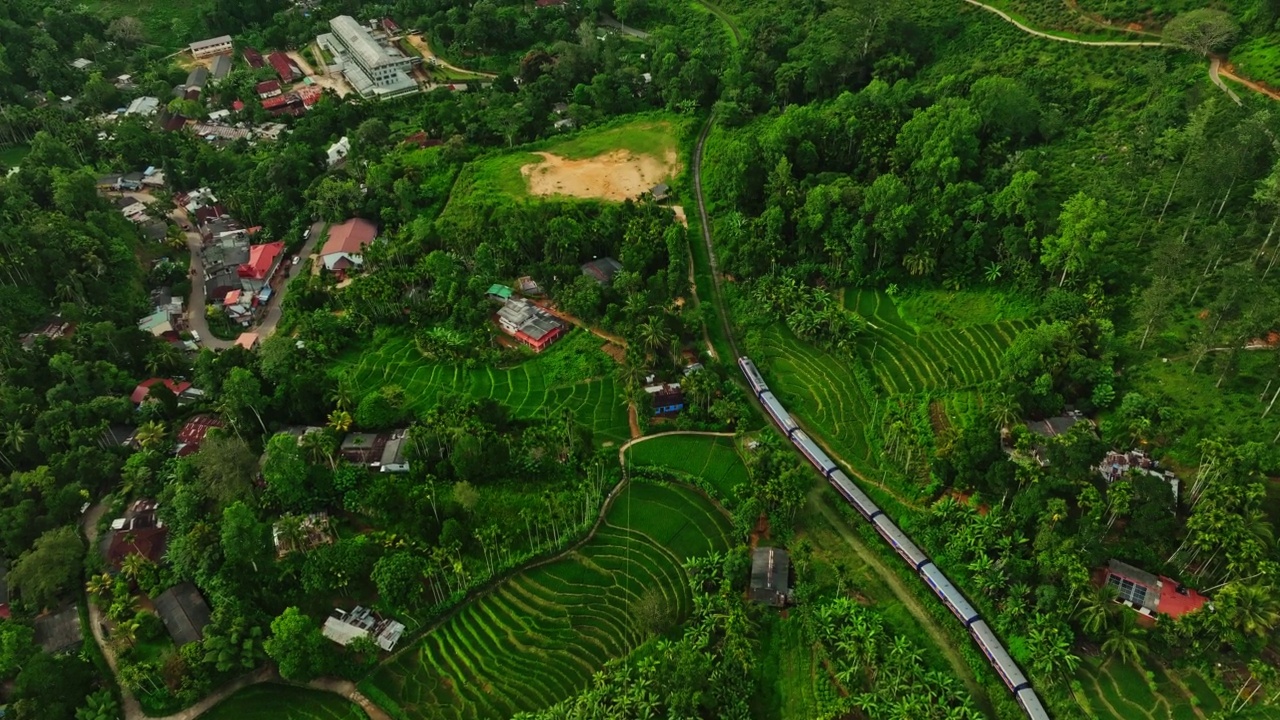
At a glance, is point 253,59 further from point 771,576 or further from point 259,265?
point 771,576

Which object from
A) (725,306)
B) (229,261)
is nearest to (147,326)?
(229,261)

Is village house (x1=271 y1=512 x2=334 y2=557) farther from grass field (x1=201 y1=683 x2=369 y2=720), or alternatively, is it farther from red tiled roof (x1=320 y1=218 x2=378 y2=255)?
red tiled roof (x1=320 y1=218 x2=378 y2=255)

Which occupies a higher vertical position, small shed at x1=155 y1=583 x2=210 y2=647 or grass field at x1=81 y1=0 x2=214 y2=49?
grass field at x1=81 y1=0 x2=214 y2=49

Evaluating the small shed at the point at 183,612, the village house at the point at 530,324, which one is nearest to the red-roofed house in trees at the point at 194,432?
the small shed at the point at 183,612

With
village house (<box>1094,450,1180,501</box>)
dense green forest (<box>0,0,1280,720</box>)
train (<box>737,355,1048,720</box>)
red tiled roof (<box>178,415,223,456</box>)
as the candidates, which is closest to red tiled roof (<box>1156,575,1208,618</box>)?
dense green forest (<box>0,0,1280,720</box>)

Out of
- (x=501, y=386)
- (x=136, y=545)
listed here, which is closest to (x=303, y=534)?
(x=136, y=545)

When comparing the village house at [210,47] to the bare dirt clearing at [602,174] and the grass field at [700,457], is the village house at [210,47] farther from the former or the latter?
the grass field at [700,457]

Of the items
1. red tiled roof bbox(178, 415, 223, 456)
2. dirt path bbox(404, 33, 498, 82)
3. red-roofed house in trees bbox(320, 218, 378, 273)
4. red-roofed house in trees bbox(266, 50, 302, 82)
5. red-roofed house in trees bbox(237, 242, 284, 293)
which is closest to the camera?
red tiled roof bbox(178, 415, 223, 456)
